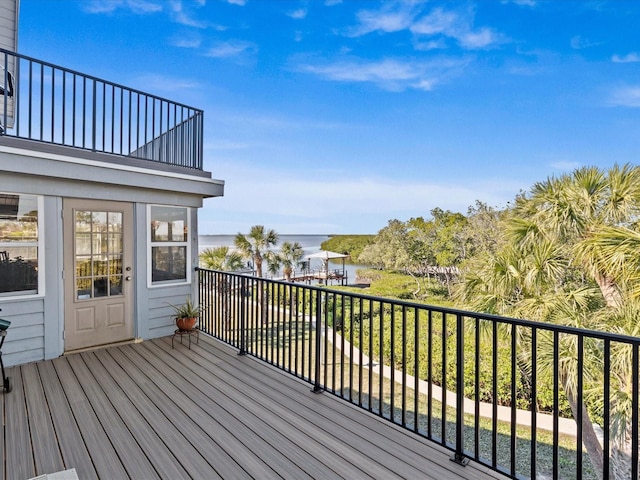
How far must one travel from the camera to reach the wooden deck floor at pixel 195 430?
1.97 metres

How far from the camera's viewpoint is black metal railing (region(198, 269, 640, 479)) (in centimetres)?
172

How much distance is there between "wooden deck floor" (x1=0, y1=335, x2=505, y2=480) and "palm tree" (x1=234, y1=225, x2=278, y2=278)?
18.3m

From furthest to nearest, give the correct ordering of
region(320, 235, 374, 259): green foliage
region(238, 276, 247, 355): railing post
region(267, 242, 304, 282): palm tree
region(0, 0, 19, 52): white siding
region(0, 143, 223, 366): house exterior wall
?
region(320, 235, 374, 259): green foliage
region(267, 242, 304, 282): palm tree
region(0, 0, 19, 52): white siding
region(238, 276, 247, 355): railing post
region(0, 143, 223, 366): house exterior wall

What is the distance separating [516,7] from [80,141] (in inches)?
600

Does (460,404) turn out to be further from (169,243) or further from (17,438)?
(169,243)

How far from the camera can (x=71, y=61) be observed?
1029 cm

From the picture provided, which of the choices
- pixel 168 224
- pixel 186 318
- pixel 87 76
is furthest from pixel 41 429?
pixel 87 76

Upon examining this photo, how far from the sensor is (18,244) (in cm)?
368

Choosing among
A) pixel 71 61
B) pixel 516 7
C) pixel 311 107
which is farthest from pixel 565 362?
pixel 311 107

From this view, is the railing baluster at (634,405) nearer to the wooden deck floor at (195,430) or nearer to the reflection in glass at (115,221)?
the wooden deck floor at (195,430)

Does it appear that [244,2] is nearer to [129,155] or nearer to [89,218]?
[129,155]

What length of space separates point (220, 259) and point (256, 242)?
163 inches

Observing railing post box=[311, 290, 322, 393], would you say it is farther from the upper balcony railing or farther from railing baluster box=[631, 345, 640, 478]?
the upper balcony railing

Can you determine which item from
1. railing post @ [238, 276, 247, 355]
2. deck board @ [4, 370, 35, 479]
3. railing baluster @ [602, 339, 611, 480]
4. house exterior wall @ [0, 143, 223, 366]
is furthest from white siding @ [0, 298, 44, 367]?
railing baluster @ [602, 339, 611, 480]
